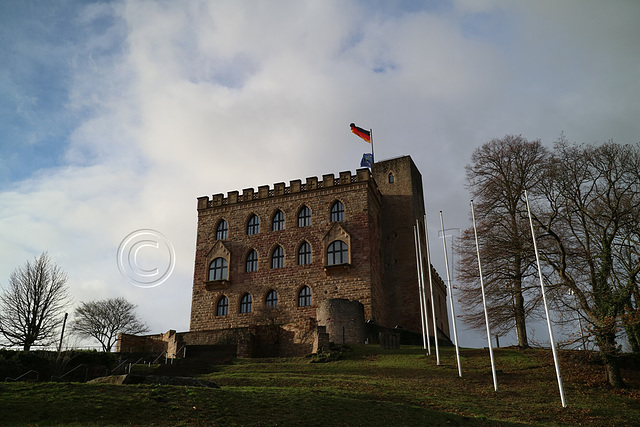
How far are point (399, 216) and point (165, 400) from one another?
3380 cm

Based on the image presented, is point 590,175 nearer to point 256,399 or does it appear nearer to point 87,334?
point 256,399

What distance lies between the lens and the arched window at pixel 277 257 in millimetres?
44812

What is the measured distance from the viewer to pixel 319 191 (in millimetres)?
45906

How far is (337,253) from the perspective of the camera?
43.2 m

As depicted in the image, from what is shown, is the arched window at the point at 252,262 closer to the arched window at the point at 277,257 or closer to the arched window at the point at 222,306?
the arched window at the point at 277,257

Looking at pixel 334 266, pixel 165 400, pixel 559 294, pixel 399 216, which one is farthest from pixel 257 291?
pixel 165 400

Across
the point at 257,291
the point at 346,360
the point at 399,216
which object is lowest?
the point at 346,360

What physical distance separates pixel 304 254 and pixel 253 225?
18.9ft

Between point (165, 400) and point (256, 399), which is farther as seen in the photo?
point (256, 399)

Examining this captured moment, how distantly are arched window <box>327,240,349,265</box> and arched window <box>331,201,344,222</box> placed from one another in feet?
6.79

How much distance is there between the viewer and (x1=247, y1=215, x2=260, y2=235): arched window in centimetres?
4703

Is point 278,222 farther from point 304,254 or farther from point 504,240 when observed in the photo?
point 504,240

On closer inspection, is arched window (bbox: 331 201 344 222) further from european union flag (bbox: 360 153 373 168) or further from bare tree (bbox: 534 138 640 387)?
bare tree (bbox: 534 138 640 387)

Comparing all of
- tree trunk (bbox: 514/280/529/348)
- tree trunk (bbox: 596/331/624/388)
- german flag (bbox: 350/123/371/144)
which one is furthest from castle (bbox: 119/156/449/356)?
tree trunk (bbox: 596/331/624/388)
